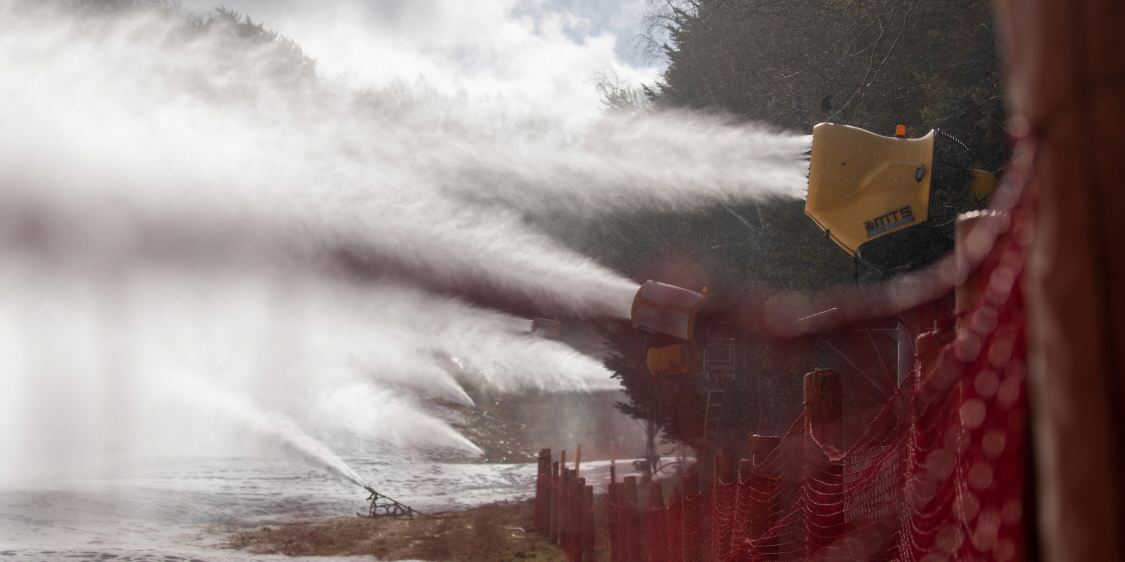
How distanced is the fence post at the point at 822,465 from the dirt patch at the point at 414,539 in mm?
8737

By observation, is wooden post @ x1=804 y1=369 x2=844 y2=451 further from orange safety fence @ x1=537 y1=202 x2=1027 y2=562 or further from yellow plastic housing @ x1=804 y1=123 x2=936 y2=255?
yellow plastic housing @ x1=804 y1=123 x2=936 y2=255

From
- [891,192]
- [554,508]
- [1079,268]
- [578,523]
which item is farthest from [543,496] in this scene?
[1079,268]

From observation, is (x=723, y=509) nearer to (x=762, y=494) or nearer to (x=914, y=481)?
(x=762, y=494)

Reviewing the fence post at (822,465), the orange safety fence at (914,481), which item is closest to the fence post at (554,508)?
the orange safety fence at (914,481)

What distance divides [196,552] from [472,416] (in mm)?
27540

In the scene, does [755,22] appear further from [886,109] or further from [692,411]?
[692,411]

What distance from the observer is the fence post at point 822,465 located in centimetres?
405

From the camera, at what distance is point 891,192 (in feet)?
25.0

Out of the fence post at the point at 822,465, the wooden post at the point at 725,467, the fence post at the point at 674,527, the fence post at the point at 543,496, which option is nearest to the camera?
the fence post at the point at 822,465

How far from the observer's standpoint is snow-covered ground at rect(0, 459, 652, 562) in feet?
40.6

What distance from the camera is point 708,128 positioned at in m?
18.1

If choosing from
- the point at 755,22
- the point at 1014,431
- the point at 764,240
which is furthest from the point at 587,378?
the point at 1014,431

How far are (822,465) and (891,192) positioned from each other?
443cm

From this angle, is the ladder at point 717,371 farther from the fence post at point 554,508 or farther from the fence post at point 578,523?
the fence post at point 578,523
